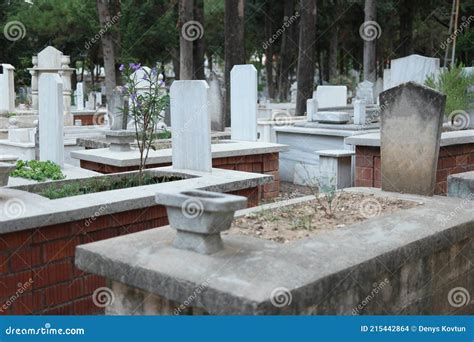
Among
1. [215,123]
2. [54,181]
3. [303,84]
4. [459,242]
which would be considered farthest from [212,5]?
[459,242]

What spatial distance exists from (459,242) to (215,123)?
347 inches

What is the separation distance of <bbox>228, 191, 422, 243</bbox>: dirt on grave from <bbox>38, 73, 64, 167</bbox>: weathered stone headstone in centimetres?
399

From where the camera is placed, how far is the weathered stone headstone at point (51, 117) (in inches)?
316

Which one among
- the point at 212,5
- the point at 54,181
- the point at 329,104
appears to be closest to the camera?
the point at 54,181

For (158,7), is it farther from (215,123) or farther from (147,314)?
(147,314)

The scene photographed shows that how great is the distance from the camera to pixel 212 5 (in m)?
37.2

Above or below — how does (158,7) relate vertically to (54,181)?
above

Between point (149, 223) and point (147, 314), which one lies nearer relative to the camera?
point (147, 314)

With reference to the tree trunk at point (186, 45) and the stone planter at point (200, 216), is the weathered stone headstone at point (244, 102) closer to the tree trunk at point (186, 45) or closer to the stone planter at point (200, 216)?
the stone planter at point (200, 216)

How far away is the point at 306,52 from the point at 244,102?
8.44m

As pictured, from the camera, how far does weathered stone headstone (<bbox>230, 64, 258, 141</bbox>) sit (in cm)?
1052

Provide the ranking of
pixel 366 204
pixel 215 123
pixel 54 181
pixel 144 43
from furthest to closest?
pixel 144 43 < pixel 215 123 < pixel 54 181 < pixel 366 204

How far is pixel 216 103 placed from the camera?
13133 mm

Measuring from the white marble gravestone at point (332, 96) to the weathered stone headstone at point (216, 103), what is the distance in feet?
Result: 17.4
